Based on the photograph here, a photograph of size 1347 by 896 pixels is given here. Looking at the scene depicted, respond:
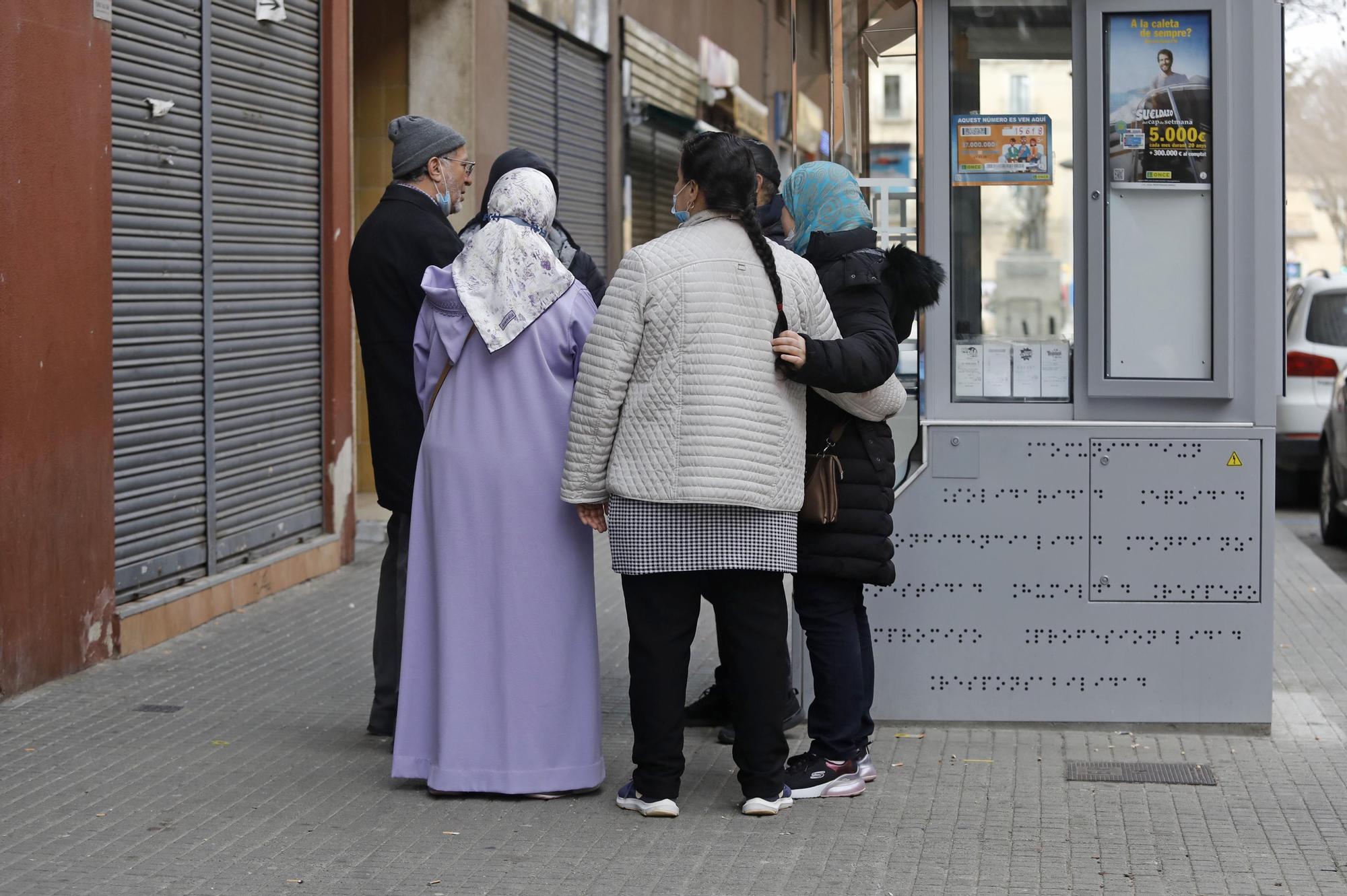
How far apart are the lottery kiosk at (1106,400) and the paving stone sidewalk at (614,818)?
26cm

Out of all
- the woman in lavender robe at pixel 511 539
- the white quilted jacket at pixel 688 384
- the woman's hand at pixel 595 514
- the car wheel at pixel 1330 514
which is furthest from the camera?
the car wheel at pixel 1330 514

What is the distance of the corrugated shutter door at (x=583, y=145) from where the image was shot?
46.7 ft

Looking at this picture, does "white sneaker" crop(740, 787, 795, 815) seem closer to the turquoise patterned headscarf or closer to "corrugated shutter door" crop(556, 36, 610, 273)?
the turquoise patterned headscarf

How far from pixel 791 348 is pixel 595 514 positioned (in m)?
0.74

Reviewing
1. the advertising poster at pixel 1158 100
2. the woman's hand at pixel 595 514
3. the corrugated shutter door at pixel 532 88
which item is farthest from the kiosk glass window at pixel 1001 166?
the corrugated shutter door at pixel 532 88

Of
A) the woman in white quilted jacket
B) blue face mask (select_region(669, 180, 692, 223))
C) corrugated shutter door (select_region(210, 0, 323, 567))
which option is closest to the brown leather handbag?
the woman in white quilted jacket

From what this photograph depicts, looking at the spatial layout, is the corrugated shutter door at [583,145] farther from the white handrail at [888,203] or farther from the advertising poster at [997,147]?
the advertising poster at [997,147]

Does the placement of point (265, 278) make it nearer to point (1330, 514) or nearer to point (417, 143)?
point (417, 143)

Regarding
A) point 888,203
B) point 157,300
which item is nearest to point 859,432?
point 888,203

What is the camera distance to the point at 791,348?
4.86m

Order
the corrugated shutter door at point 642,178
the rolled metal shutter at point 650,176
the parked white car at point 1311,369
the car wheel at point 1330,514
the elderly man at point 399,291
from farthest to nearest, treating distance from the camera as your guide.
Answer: the rolled metal shutter at point 650,176
the corrugated shutter door at point 642,178
the parked white car at point 1311,369
the car wheel at point 1330,514
the elderly man at point 399,291

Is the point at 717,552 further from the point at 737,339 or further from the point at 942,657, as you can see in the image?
the point at 942,657

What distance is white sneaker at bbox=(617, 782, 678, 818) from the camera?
5.04 m

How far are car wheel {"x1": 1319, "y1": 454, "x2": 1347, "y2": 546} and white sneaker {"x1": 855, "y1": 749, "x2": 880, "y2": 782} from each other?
23.9ft
